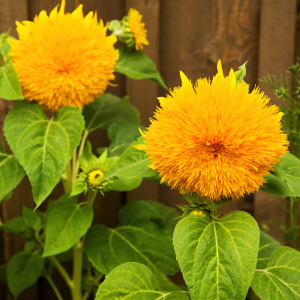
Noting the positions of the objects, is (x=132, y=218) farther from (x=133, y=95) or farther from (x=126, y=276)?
(x=133, y=95)

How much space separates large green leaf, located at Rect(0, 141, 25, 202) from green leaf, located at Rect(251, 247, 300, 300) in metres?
0.61

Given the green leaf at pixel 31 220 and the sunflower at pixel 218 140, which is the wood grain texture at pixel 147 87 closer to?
the green leaf at pixel 31 220

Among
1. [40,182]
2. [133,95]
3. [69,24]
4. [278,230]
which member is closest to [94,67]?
[69,24]

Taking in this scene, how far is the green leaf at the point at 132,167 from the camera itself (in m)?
0.60

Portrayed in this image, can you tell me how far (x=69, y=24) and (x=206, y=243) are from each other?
600 millimetres

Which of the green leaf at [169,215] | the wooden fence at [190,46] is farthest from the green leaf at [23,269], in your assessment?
the green leaf at [169,215]

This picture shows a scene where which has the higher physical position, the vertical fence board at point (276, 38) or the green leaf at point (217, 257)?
the vertical fence board at point (276, 38)

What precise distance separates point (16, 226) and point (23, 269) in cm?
16

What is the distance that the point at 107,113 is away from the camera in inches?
46.3

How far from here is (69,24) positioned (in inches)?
31.5

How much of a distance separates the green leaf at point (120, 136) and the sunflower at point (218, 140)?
500 millimetres

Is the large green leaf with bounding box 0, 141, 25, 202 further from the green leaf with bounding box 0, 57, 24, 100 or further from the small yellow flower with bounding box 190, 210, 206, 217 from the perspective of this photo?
the small yellow flower with bounding box 190, 210, 206, 217

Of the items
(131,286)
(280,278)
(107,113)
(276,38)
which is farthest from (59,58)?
(276,38)

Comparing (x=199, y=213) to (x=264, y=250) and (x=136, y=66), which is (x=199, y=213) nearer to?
(x=264, y=250)
